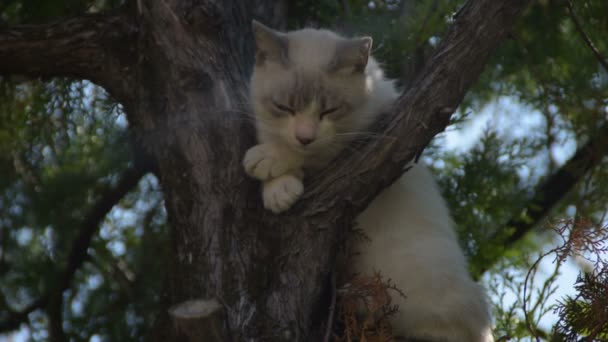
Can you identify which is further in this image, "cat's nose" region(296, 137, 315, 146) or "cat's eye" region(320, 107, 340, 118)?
"cat's eye" region(320, 107, 340, 118)

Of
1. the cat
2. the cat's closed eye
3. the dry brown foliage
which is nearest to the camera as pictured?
the dry brown foliage

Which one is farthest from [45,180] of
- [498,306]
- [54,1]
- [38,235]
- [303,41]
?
[498,306]

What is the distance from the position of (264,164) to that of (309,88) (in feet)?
1.21

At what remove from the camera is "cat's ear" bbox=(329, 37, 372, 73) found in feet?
9.25

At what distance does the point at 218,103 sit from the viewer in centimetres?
288

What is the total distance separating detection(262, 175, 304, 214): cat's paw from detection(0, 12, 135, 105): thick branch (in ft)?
3.24

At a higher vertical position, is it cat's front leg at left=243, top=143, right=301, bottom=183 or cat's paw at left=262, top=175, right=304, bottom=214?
cat's front leg at left=243, top=143, right=301, bottom=183

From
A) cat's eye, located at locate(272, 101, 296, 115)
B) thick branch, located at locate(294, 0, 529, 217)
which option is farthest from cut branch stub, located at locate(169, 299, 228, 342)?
cat's eye, located at locate(272, 101, 296, 115)

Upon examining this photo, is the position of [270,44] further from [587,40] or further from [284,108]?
[587,40]

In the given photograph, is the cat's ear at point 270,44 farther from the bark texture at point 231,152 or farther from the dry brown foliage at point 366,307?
the dry brown foliage at point 366,307

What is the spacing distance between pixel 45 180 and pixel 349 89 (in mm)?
1873

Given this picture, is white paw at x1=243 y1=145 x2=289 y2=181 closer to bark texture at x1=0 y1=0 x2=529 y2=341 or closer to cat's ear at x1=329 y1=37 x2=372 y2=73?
bark texture at x1=0 y1=0 x2=529 y2=341

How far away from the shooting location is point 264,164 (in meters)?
2.65

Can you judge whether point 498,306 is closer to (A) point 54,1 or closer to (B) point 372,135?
(B) point 372,135
